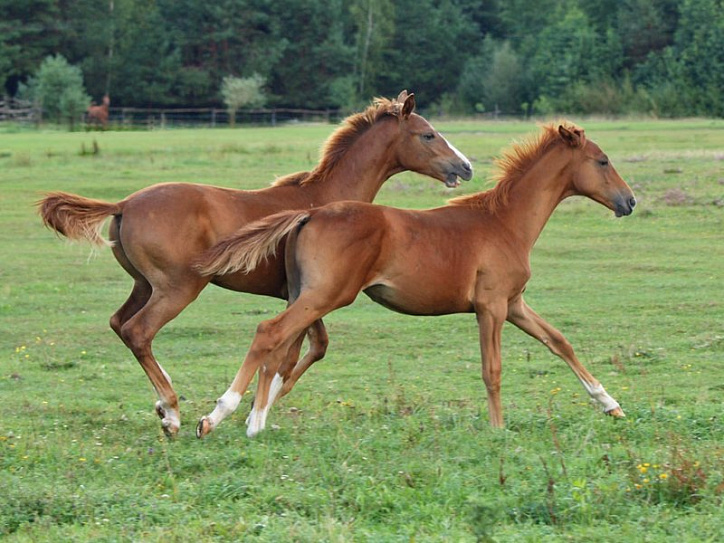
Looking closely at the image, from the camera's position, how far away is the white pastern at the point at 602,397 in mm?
7613

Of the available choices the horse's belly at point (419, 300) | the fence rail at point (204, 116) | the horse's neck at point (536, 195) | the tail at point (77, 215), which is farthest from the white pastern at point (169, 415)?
the fence rail at point (204, 116)

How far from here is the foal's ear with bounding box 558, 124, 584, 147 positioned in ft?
27.1

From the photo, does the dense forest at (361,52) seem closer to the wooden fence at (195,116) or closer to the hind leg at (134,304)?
the wooden fence at (195,116)

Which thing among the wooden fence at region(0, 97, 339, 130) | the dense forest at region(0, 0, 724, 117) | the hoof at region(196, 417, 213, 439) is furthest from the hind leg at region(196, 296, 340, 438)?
the dense forest at region(0, 0, 724, 117)

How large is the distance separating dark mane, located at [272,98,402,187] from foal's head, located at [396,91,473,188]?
0.12 m

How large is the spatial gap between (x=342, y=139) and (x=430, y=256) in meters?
1.82

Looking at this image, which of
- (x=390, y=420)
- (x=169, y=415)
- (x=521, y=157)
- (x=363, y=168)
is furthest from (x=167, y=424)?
(x=521, y=157)

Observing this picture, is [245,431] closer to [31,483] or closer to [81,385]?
[31,483]

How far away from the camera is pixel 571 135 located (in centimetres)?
826

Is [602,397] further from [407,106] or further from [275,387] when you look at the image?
[407,106]

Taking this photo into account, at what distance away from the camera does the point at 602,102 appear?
208 feet

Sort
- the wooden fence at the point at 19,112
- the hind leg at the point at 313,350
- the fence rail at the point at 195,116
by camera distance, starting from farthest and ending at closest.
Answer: the fence rail at the point at 195,116
the wooden fence at the point at 19,112
the hind leg at the point at 313,350

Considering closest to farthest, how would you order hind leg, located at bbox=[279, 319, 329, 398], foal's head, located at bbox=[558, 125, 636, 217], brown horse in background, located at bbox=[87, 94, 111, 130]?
hind leg, located at bbox=[279, 319, 329, 398]
foal's head, located at bbox=[558, 125, 636, 217]
brown horse in background, located at bbox=[87, 94, 111, 130]

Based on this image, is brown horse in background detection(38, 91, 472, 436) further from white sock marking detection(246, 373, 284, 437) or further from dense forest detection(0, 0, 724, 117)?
dense forest detection(0, 0, 724, 117)
